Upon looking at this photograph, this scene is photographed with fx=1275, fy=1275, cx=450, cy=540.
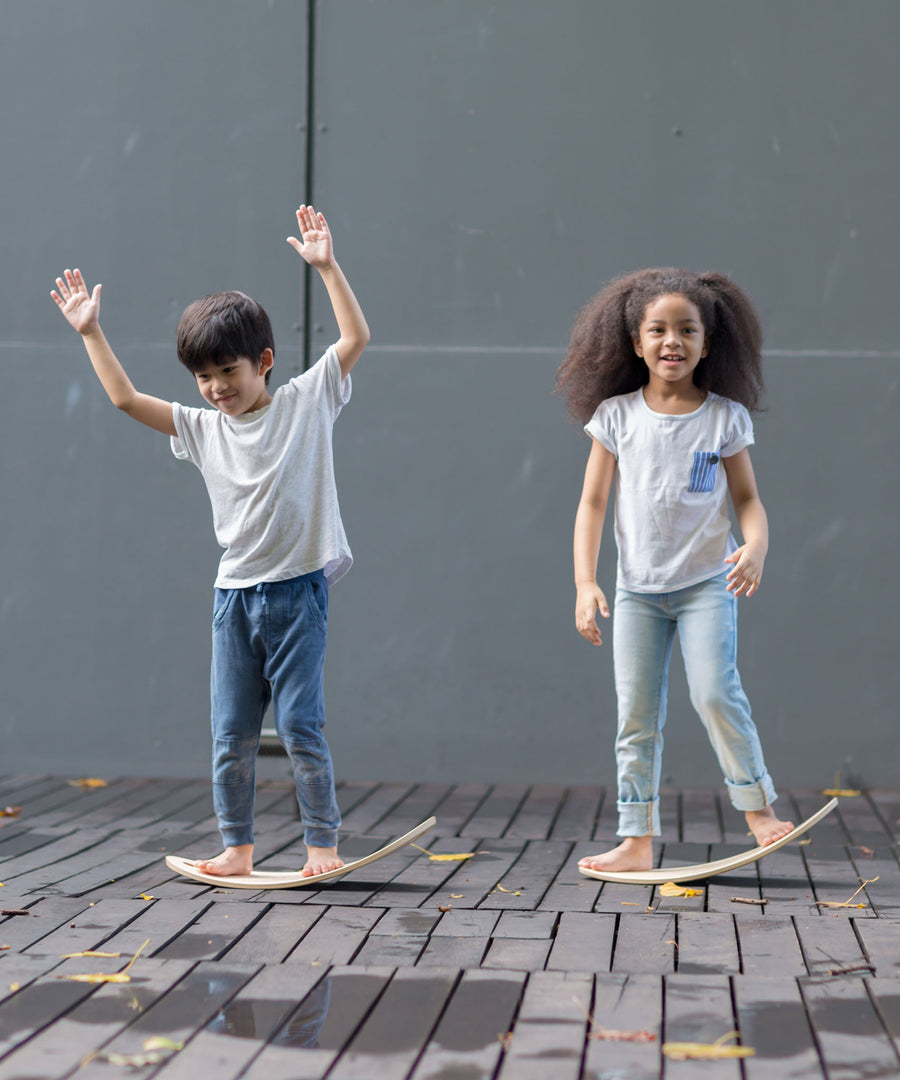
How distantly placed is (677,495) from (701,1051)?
5.25 feet

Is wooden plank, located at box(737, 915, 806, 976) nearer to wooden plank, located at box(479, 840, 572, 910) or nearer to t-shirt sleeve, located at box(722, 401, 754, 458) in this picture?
wooden plank, located at box(479, 840, 572, 910)

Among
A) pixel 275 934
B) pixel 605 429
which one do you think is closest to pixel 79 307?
pixel 605 429

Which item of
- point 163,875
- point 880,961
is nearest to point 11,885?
point 163,875

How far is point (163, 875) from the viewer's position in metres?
3.30

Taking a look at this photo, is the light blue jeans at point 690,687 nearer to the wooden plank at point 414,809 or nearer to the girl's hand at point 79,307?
the wooden plank at point 414,809

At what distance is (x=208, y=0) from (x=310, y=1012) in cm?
386

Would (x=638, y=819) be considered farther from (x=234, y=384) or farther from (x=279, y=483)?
(x=234, y=384)

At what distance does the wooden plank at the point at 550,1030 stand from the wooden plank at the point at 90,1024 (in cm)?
65

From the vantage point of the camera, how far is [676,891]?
3.13m

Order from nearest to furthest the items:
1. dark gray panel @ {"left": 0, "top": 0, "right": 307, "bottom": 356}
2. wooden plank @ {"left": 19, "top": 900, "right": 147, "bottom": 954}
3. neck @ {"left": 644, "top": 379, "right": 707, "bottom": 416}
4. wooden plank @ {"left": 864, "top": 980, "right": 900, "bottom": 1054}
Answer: wooden plank @ {"left": 864, "top": 980, "right": 900, "bottom": 1054} < wooden plank @ {"left": 19, "top": 900, "right": 147, "bottom": 954} < neck @ {"left": 644, "top": 379, "right": 707, "bottom": 416} < dark gray panel @ {"left": 0, "top": 0, "right": 307, "bottom": 356}

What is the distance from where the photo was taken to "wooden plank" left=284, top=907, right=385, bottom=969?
254 cm

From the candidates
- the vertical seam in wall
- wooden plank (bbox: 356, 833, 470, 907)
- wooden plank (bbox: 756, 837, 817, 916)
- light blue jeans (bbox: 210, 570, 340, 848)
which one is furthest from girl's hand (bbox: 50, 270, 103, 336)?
wooden plank (bbox: 756, 837, 817, 916)

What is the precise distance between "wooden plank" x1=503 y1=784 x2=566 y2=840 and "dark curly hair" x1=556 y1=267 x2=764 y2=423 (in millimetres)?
1288

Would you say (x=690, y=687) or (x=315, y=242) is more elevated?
(x=315, y=242)
